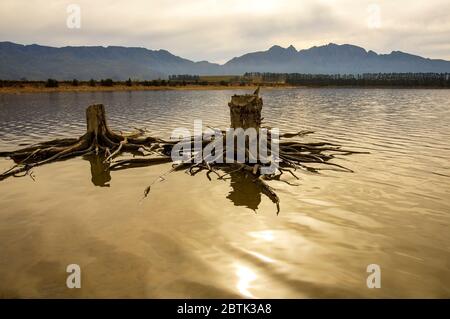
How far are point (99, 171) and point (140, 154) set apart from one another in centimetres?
302

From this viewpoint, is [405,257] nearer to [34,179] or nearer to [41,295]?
[41,295]

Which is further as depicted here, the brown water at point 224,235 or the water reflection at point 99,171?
the water reflection at point 99,171

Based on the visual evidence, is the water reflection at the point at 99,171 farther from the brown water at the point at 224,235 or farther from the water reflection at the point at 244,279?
the water reflection at the point at 244,279

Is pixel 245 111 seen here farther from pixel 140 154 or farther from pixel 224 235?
pixel 224 235

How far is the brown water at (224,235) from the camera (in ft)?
17.0

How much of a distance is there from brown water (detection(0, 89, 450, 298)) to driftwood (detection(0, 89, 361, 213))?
1.89 ft

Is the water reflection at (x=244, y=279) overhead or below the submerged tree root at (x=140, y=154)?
below

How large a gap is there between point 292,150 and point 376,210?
5.67 m

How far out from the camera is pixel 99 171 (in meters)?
11.8

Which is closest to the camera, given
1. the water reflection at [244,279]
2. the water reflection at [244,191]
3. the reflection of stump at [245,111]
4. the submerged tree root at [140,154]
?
the water reflection at [244,279]

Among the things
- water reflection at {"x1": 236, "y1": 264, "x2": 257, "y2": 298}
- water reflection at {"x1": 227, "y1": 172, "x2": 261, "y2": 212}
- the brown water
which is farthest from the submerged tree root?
water reflection at {"x1": 236, "y1": 264, "x2": 257, "y2": 298}

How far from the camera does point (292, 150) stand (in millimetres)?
13352

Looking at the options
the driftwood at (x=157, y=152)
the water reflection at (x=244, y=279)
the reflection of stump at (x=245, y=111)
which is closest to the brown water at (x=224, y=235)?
the water reflection at (x=244, y=279)

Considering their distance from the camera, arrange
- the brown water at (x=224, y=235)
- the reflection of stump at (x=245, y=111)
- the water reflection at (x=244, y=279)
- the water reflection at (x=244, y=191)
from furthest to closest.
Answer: the reflection of stump at (x=245, y=111), the water reflection at (x=244, y=191), the brown water at (x=224, y=235), the water reflection at (x=244, y=279)
